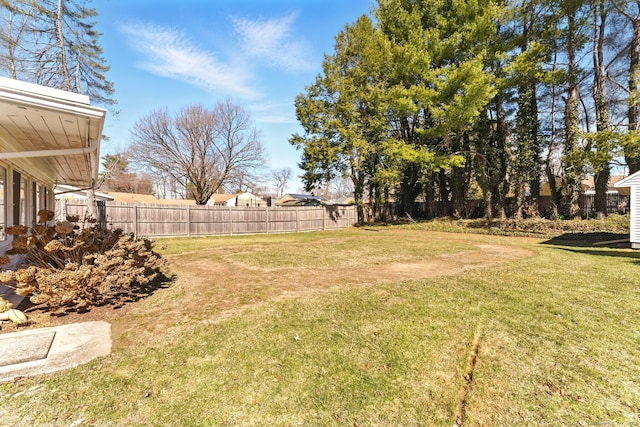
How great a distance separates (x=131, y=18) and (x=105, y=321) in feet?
39.5

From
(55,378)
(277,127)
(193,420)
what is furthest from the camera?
(277,127)

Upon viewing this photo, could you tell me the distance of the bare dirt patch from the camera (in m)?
3.41

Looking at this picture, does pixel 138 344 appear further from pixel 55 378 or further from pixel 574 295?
pixel 574 295

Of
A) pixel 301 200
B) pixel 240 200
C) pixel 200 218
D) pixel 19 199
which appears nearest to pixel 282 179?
pixel 240 200

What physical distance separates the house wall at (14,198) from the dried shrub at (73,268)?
79 centimetres

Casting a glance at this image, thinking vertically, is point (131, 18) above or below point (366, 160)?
above

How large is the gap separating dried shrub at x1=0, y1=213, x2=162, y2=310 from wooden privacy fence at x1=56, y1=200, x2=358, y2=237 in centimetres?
760

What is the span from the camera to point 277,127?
24.2 meters

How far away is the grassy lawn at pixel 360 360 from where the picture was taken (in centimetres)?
194

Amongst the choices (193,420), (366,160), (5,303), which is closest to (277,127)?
(366,160)

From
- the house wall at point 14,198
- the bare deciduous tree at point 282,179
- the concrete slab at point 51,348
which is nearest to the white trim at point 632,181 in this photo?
the concrete slab at point 51,348

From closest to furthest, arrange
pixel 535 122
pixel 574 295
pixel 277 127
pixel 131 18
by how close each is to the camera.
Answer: pixel 574 295, pixel 131 18, pixel 535 122, pixel 277 127

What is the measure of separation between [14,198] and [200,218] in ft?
30.0

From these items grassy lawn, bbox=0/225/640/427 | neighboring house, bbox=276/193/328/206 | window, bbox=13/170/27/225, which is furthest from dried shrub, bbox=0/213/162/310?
neighboring house, bbox=276/193/328/206
